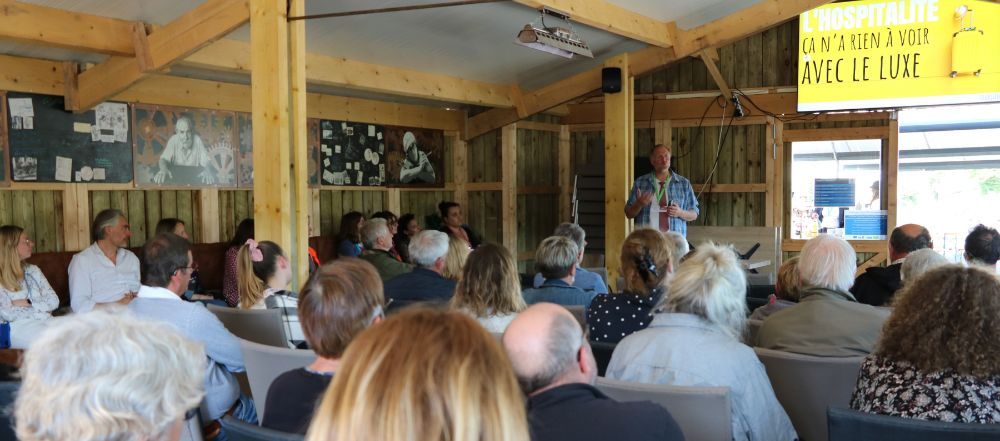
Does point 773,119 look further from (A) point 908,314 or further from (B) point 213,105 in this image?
(A) point 908,314

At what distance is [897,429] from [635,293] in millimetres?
1650

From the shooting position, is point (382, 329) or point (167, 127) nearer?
point (382, 329)

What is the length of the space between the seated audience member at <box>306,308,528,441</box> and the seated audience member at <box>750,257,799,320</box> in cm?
256

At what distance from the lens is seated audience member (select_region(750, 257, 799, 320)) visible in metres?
3.35

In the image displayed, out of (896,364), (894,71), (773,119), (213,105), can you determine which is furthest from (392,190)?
(896,364)

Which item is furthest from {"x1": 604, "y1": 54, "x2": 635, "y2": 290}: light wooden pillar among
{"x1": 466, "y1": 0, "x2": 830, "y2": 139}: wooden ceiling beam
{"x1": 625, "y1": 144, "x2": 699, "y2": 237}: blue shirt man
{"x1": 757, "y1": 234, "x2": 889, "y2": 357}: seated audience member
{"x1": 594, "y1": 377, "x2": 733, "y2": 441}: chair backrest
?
{"x1": 594, "y1": 377, "x2": 733, "y2": 441}: chair backrest

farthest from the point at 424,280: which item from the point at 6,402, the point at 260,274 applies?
the point at 6,402

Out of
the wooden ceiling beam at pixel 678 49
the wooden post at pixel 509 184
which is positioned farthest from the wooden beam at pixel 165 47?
the wooden post at pixel 509 184

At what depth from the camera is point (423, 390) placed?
920 mm

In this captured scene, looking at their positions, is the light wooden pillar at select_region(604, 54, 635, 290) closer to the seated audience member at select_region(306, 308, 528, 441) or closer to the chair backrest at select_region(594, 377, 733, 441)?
the chair backrest at select_region(594, 377, 733, 441)

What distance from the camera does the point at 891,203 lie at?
852 cm

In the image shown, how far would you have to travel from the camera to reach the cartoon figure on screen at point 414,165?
8.51 meters

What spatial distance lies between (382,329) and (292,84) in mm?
3665

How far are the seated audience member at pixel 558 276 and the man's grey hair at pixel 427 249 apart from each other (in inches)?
25.6
